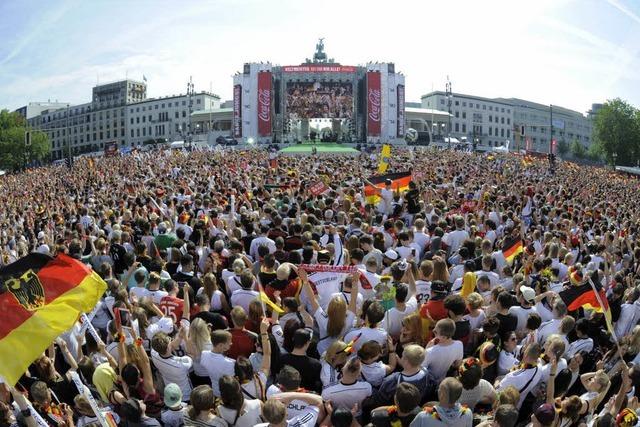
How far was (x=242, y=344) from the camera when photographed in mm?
5445

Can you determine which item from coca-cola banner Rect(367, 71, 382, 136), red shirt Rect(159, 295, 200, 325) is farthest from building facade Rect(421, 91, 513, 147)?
red shirt Rect(159, 295, 200, 325)

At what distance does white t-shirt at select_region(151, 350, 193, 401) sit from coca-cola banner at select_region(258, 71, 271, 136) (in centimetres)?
7003

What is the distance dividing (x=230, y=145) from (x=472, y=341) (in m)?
68.7

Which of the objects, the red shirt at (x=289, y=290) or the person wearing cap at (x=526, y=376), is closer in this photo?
the person wearing cap at (x=526, y=376)

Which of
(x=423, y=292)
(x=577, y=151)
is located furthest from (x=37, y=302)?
(x=577, y=151)

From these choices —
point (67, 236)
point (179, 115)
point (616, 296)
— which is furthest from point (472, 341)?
point (179, 115)

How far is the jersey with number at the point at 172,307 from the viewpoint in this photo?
20.8 ft

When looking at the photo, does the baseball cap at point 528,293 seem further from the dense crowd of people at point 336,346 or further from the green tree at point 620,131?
the green tree at point 620,131

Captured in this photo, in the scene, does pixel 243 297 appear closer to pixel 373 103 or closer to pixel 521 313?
pixel 521 313

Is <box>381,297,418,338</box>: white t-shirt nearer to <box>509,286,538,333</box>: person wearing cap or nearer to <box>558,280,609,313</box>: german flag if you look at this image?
<box>509,286,538,333</box>: person wearing cap

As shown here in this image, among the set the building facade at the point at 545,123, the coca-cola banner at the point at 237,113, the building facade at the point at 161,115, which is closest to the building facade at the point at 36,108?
the building facade at the point at 161,115

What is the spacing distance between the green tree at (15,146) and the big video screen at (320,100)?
4514cm

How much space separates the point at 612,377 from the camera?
5504 millimetres

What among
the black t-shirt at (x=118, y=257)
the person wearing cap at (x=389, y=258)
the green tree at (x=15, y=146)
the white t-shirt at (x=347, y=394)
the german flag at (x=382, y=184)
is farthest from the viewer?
the green tree at (x=15, y=146)
